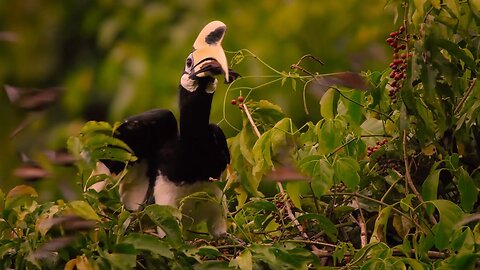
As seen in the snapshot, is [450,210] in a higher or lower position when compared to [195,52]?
lower

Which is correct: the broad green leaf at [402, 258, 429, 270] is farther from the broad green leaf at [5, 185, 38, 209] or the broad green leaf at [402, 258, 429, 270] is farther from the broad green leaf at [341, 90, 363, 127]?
the broad green leaf at [5, 185, 38, 209]

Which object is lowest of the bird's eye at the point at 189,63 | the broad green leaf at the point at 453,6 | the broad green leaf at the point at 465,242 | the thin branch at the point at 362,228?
the thin branch at the point at 362,228

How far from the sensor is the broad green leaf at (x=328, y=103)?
3.23 ft

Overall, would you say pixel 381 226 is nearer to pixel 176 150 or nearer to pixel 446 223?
pixel 446 223

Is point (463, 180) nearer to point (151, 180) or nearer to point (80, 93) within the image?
point (151, 180)

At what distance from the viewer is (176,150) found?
4.03 feet

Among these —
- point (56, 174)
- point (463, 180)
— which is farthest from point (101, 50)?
point (56, 174)

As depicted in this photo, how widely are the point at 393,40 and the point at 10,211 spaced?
366 millimetres

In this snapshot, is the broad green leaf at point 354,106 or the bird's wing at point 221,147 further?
the bird's wing at point 221,147

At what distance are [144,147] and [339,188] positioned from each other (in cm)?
25

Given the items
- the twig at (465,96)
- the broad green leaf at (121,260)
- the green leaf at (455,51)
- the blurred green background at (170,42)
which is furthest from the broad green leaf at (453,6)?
the blurred green background at (170,42)

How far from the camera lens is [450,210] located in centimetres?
89

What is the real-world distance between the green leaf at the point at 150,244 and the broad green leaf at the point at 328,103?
0.21 metres

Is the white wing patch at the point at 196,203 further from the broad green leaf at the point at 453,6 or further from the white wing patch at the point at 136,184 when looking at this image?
the broad green leaf at the point at 453,6
